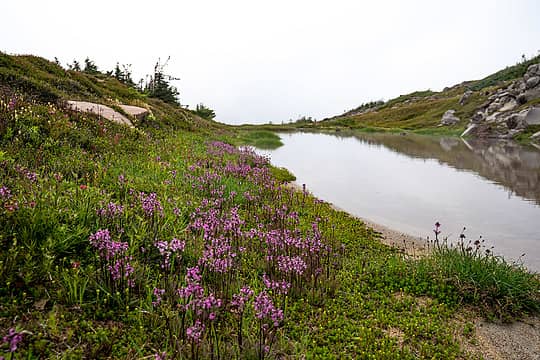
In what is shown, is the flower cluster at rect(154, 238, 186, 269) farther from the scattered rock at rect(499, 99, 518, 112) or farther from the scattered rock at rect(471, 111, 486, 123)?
the scattered rock at rect(471, 111, 486, 123)

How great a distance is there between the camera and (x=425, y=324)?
4.39 meters

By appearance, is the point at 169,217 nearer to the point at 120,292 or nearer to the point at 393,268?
the point at 120,292

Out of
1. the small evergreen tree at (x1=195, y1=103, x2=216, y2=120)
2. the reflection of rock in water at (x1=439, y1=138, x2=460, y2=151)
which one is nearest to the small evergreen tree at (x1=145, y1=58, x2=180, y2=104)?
the small evergreen tree at (x1=195, y1=103, x2=216, y2=120)

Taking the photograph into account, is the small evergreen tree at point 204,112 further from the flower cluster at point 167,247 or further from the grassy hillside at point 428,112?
the flower cluster at point 167,247

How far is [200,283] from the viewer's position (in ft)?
14.3

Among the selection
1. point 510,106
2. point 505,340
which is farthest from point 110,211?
point 510,106

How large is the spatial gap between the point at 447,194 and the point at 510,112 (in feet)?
155

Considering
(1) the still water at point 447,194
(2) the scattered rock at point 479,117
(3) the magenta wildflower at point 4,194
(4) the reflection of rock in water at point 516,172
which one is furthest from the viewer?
(2) the scattered rock at point 479,117

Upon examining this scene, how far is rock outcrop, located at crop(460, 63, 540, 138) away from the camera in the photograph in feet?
140

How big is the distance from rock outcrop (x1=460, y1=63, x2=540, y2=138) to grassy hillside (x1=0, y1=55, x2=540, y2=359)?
152 ft

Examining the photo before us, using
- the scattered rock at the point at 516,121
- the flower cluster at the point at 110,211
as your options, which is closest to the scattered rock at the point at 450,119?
the scattered rock at the point at 516,121

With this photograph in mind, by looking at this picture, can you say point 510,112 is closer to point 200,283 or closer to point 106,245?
point 200,283

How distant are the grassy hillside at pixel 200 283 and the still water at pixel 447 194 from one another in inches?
112

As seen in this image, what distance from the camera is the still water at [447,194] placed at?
349 inches
